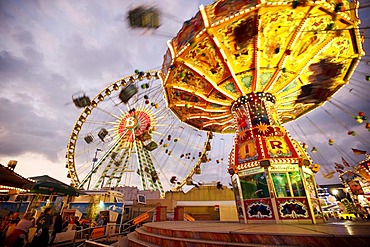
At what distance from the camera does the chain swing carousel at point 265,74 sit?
620 centimetres

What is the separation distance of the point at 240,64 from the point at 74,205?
559 inches

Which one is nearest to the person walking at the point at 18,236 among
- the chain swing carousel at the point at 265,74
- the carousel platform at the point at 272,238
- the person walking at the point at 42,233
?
the person walking at the point at 42,233

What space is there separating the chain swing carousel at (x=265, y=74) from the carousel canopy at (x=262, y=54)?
0.04 m

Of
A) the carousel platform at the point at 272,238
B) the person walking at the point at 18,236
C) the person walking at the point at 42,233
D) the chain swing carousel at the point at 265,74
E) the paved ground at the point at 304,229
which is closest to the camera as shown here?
the carousel platform at the point at 272,238

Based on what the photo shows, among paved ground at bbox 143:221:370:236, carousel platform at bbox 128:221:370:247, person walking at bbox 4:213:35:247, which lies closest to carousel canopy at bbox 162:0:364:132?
paved ground at bbox 143:221:370:236

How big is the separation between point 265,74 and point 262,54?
113 cm

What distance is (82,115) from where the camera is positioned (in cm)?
2044

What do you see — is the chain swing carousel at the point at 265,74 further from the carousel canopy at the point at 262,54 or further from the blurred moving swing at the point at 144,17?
the blurred moving swing at the point at 144,17

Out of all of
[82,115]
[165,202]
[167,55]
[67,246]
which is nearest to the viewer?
[67,246]

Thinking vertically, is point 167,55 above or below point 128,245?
above

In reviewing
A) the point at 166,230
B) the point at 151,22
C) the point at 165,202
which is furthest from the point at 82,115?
the point at 166,230

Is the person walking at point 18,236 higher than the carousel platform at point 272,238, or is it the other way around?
the carousel platform at point 272,238

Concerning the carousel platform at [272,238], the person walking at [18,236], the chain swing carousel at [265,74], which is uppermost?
the chain swing carousel at [265,74]

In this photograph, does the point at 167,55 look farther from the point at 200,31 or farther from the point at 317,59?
the point at 317,59
